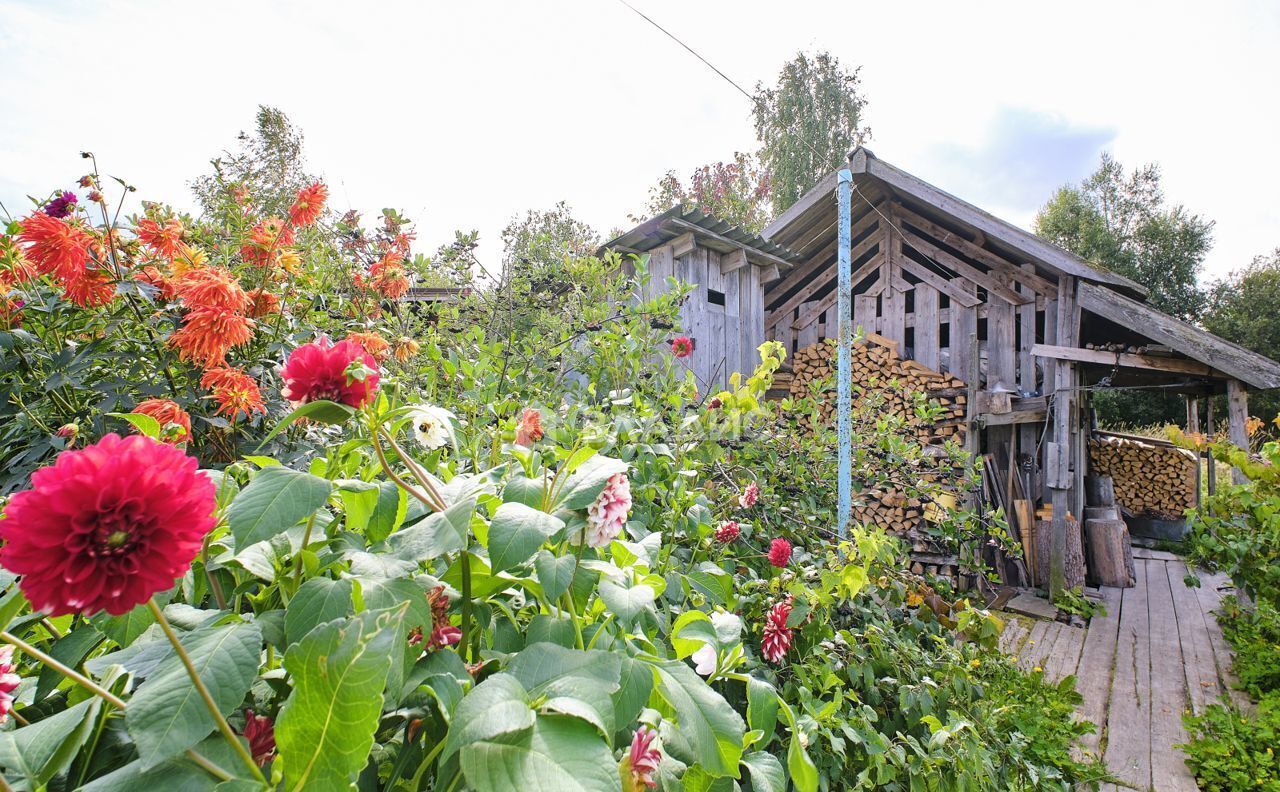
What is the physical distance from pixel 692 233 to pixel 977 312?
2.81 meters

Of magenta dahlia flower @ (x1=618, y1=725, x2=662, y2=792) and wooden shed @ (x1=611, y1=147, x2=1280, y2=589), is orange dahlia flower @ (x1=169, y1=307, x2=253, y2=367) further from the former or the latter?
wooden shed @ (x1=611, y1=147, x2=1280, y2=589)

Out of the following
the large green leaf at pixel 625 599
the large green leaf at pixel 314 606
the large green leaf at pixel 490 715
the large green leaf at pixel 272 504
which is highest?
the large green leaf at pixel 272 504

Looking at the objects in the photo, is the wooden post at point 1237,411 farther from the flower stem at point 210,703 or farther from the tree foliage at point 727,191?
the tree foliage at point 727,191

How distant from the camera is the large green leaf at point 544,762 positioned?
1.25ft

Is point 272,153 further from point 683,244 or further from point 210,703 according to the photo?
point 210,703

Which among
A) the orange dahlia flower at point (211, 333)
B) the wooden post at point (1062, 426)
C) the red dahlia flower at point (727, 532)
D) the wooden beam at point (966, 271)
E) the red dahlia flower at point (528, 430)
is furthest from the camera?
the wooden beam at point (966, 271)

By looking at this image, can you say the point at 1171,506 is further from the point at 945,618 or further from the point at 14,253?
the point at 14,253

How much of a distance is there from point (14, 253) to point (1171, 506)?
431 inches

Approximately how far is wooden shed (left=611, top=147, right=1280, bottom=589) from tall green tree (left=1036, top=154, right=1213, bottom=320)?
1239 cm

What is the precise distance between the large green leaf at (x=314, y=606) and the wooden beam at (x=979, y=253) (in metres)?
5.62

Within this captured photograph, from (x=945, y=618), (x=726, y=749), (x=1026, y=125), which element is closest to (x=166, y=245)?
(x=726, y=749)

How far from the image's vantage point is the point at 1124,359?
171 inches

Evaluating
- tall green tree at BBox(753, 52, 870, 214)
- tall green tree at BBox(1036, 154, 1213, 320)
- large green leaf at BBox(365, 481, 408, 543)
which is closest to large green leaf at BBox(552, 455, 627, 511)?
large green leaf at BBox(365, 481, 408, 543)

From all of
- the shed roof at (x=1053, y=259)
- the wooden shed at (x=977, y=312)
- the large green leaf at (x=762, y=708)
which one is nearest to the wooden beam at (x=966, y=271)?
the wooden shed at (x=977, y=312)
